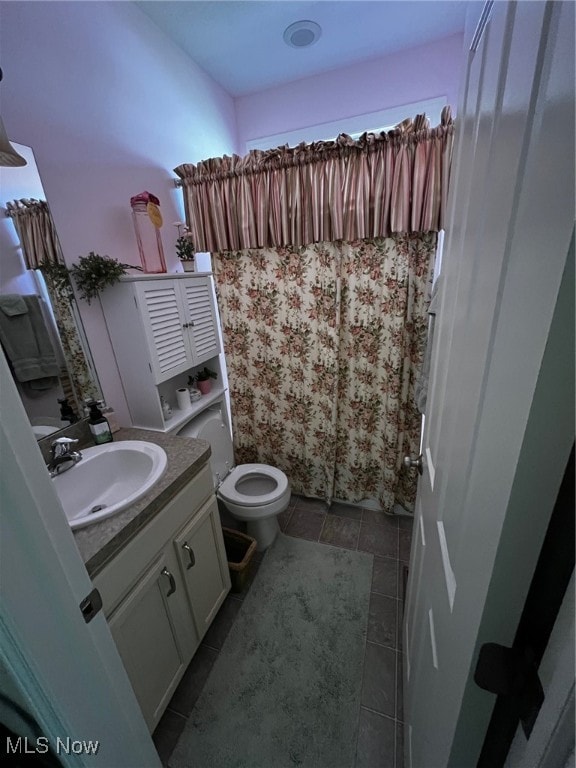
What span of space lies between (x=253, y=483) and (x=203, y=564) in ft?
2.44

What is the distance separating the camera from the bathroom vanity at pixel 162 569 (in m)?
0.87

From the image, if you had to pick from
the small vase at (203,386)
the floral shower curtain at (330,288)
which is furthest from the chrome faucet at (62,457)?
the floral shower curtain at (330,288)

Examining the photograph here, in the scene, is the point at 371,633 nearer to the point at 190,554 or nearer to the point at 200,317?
the point at 190,554

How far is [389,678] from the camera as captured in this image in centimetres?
123

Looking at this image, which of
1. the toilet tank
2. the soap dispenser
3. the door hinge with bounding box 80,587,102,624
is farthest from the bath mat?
the soap dispenser

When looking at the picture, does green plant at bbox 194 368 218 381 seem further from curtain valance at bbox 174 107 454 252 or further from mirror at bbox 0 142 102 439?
curtain valance at bbox 174 107 454 252

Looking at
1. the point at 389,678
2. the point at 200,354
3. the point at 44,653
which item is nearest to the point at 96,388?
the point at 200,354

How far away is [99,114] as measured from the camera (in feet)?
4.32

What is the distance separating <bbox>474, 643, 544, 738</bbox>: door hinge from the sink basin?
94 centimetres

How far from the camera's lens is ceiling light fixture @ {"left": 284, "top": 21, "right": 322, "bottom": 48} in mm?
1490

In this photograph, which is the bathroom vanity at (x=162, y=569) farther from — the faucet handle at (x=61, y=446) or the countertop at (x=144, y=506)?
the faucet handle at (x=61, y=446)

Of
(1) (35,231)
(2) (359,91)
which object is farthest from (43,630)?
(2) (359,91)

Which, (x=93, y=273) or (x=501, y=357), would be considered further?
(x=93, y=273)

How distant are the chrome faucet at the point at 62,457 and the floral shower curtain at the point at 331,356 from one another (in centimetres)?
110
